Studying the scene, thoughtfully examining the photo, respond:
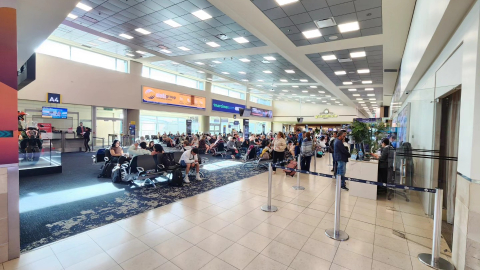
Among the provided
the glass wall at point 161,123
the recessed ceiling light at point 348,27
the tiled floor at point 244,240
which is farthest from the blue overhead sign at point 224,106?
the tiled floor at point 244,240

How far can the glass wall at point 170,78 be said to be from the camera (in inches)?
619

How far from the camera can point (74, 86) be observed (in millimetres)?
11625

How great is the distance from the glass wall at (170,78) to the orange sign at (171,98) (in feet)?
3.75

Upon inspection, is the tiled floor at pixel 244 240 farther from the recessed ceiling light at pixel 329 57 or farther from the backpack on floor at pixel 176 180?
the recessed ceiling light at pixel 329 57

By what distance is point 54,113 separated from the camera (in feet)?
37.8

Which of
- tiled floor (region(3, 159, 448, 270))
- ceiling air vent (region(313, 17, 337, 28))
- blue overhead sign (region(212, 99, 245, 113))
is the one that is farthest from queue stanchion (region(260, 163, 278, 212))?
blue overhead sign (region(212, 99, 245, 113))

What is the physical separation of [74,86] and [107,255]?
12333 mm

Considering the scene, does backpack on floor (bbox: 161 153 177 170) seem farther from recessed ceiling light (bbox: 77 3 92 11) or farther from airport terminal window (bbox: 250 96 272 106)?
airport terminal window (bbox: 250 96 272 106)

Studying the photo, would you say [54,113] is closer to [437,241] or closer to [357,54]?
[357,54]

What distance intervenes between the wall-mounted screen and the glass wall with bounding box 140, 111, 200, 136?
16.9 feet

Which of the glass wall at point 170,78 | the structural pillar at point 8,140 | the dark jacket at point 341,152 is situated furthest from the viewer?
the glass wall at point 170,78

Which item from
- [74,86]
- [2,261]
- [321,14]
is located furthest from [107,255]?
[74,86]

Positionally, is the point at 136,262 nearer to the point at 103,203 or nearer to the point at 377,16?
the point at 103,203

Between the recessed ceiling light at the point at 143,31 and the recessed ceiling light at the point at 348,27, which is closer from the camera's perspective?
the recessed ceiling light at the point at 348,27
